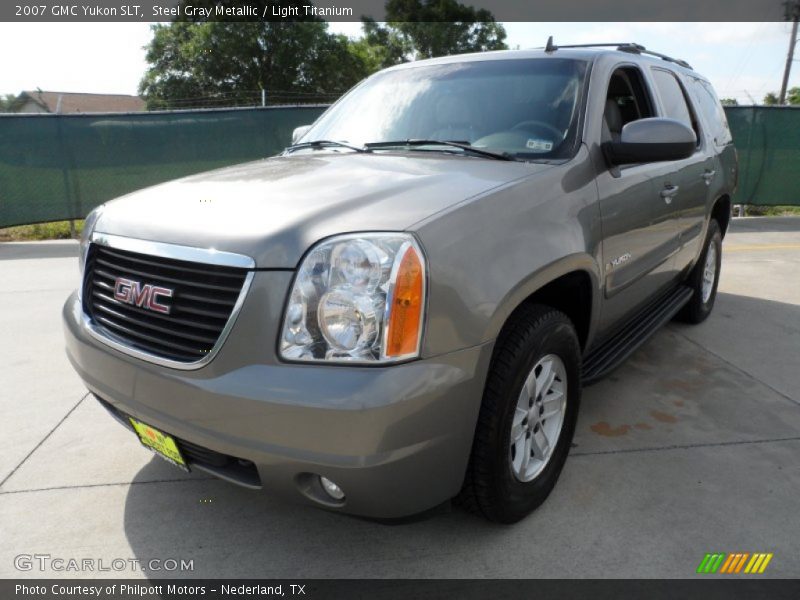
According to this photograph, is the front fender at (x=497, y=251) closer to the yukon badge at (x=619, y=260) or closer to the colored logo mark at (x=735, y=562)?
the yukon badge at (x=619, y=260)

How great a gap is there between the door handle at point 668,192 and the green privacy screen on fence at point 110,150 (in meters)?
7.16

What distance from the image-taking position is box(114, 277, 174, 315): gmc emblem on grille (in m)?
1.95

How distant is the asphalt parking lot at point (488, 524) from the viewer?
221 centimetres

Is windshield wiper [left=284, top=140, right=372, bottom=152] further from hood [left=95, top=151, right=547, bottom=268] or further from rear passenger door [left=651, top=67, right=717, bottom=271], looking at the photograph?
rear passenger door [left=651, top=67, right=717, bottom=271]

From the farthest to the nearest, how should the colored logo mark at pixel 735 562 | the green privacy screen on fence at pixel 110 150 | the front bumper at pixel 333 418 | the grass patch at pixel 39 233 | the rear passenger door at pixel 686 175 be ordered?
the grass patch at pixel 39 233 → the green privacy screen on fence at pixel 110 150 → the rear passenger door at pixel 686 175 → the colored logo mark at pixel 735 562 → the front bumper at pixel 333 418

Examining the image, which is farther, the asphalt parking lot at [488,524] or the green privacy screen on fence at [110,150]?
the green privacy screen on fence at [110,150]

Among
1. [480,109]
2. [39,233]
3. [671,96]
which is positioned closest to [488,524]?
[480,109]

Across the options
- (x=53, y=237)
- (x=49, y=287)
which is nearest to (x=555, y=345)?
(x=49, y=287)

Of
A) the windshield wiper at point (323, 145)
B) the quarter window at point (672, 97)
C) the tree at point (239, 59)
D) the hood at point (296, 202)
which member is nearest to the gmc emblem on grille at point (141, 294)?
the hood at point (296, 202)

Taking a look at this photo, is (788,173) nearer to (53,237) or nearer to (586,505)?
(586,505)

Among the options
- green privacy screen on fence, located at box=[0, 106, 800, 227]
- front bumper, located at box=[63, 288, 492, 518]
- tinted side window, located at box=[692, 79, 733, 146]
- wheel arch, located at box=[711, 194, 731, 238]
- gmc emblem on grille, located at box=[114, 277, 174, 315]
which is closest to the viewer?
front bumper, located at box=[63, 288, 492, 518]

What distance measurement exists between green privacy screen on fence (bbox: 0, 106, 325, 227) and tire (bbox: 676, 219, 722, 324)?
636cm

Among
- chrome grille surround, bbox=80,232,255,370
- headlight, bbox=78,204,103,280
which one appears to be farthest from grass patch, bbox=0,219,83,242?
chrome grille surround, bbox=80,232,255,370

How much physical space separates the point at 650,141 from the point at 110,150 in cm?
869
